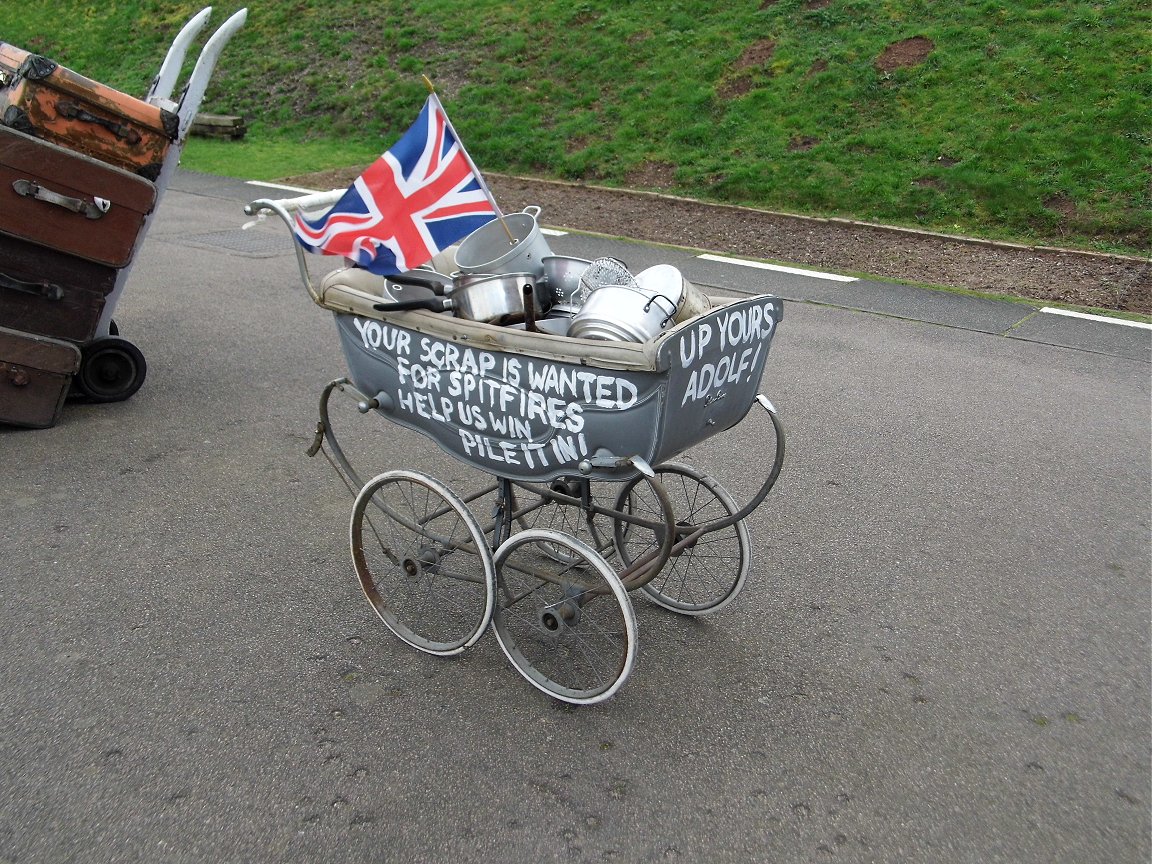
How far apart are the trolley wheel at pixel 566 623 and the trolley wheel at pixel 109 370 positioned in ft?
9.67

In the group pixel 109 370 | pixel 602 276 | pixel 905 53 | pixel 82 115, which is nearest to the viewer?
pixel 602 276

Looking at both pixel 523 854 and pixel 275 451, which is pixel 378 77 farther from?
pixel 523 854

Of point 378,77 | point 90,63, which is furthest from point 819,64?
point 90,63

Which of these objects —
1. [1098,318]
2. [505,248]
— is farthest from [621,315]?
[1098,318]

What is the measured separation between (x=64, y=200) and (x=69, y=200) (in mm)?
23

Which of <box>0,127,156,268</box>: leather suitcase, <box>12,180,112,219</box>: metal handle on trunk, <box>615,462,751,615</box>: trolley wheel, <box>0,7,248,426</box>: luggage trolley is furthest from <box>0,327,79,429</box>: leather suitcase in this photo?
<box>615,462,751,615</box>: trolley wheel

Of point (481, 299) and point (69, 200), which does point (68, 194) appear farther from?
point (481, 299)

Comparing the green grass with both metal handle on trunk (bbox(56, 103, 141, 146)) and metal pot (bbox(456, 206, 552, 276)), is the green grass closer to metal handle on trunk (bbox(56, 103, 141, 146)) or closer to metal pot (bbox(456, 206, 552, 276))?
metal handle on trunk (bbox(56, 103, 141, 146))

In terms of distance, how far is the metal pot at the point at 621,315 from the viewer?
10.0ft

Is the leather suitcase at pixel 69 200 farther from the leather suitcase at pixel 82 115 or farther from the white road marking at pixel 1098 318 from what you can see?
the white road marking at pixel 1098 318

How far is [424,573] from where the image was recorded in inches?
150

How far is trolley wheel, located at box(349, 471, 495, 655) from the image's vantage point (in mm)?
3510

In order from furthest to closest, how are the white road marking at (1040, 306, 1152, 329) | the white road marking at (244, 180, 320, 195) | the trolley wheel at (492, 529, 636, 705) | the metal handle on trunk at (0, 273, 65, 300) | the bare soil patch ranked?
the bare soil patch, the white road marking at (244, 180, 320, 195), the white road marking at (1040, 306, 1152, 329), the metal handle on trunk at (0, 273, 65, 300), the trolley wheel at (492, 529, 636, 705)

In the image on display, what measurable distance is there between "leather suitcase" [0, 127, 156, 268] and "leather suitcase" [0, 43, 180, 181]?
0.36ft
